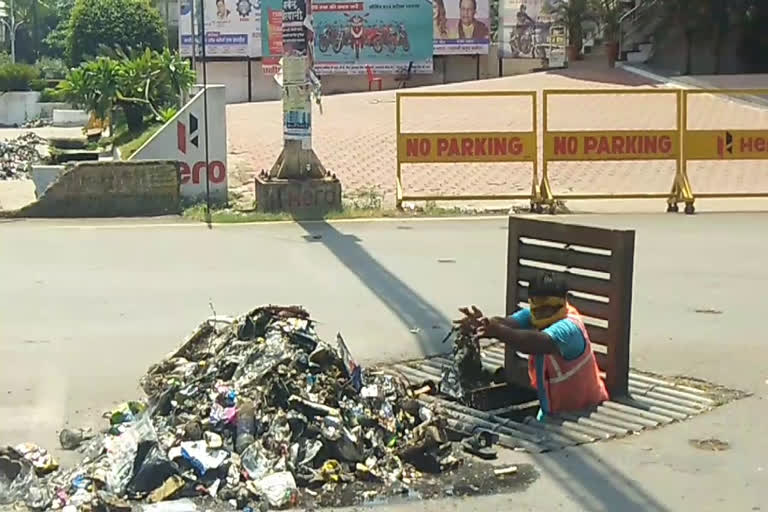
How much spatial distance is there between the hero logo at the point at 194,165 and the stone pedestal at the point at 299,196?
1316 mm

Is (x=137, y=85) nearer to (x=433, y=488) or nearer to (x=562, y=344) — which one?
(x=562, y=344)

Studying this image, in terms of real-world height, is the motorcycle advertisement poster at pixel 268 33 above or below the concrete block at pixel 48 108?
above

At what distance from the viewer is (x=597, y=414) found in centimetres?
670

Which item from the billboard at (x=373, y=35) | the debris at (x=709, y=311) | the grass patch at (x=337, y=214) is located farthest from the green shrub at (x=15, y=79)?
the debris at (x=709, y=311)

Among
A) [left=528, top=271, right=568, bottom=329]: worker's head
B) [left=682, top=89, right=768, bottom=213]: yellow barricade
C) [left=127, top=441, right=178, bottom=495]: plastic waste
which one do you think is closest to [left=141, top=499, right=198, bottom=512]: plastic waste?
[left=127, top=441, right=178, bottom=495]: plastic waste

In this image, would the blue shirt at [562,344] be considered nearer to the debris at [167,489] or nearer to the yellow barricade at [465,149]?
the debris at [167,489]

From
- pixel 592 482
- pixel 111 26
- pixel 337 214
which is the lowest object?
pixel 592 482

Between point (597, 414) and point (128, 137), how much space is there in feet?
65.5

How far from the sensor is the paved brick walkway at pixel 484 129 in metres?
19.0

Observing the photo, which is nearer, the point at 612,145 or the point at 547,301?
the point at 547,301

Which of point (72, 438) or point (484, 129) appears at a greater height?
point (484, 129)

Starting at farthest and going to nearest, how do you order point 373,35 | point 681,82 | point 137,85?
point 373,35
point 681,82
point 137,85

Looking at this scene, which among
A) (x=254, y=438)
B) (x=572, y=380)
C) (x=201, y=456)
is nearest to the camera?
(x=201, y=456)

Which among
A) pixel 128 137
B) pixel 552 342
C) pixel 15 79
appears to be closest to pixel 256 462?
pixel 552 342
